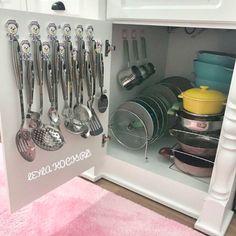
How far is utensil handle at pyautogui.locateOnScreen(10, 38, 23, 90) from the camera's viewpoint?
525mm

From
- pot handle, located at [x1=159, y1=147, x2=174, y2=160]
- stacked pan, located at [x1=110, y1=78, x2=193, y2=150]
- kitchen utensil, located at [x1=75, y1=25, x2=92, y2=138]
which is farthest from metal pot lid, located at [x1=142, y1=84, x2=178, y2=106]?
kitchen utensil, located at [x1=75, y1=25, x2=92, y2=138]

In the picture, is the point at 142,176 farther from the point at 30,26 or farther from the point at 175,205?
the point at 30,26

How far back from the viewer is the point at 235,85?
0.64 meters

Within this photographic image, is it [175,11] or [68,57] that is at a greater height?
[175,11]

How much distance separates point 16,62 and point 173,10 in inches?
17.5

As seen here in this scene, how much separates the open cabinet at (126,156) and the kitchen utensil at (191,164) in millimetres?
26

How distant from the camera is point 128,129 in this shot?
3.52 ft

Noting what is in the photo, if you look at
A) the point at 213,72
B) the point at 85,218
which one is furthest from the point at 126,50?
the point at 85,218

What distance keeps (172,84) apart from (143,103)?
0.81ft

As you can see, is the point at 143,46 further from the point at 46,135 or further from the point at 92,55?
the point at 46,135

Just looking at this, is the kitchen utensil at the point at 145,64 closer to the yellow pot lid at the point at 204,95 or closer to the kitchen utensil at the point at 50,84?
the yellow pot lid at the point at 204,95

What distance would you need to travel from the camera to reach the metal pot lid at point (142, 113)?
3.25 ft

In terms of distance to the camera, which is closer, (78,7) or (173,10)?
(173,10)

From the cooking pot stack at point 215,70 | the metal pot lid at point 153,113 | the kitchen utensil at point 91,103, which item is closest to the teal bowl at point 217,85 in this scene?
the cooking pot stack at point 215,70
